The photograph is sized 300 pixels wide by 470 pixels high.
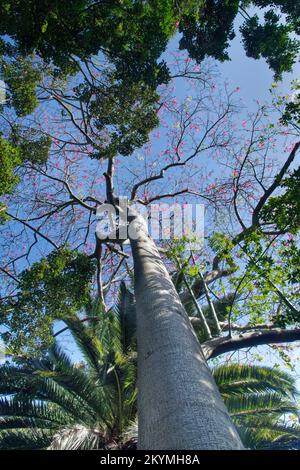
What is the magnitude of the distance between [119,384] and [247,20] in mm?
7218

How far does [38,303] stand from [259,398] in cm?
474

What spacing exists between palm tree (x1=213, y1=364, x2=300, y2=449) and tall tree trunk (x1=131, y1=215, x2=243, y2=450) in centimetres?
416

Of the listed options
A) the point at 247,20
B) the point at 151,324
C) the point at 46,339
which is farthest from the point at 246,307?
the point at 247,20

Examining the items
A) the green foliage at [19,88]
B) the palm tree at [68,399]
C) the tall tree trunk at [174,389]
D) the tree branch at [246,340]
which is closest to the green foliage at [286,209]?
the tree branch at [246,340]

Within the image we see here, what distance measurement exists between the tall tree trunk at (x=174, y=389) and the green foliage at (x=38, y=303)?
3.15m

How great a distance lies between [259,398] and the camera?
22.6 feet

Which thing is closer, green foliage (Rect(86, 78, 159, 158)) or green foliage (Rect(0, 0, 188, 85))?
green foliage (Rect(0, 0, 188, 85))

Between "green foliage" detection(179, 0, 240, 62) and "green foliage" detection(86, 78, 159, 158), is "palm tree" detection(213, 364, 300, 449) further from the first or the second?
"green foliage" detection(179, 0, 240, 62)

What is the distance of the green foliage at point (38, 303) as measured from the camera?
6340mm

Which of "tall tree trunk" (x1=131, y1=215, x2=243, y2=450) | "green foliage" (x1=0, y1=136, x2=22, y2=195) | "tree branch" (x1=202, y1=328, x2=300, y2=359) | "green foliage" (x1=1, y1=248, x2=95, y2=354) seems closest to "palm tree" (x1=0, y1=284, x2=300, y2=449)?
"green foliage" (x1=1, y1=248, x2=95, y2=354)

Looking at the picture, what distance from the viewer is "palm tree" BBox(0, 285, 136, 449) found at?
18.5 ft

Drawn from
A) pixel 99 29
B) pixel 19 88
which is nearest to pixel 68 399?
pixel 19 88

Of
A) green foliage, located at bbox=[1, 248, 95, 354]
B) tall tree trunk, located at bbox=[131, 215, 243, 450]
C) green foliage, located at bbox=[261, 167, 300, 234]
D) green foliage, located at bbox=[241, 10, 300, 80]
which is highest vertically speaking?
green foliage, located at bbox=[241, 10, 300, 80]

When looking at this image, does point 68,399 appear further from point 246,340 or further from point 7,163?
point 7,163
